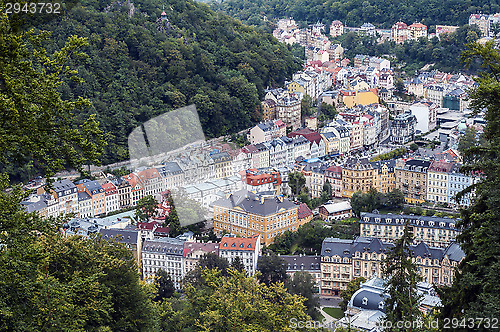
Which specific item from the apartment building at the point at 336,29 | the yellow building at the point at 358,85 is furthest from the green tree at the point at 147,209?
the apartment building at the point at 336,29

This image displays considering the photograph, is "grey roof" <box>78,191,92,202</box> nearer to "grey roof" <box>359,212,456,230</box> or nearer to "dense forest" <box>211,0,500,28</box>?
"grey roof" <box>359,212,456,230</box>

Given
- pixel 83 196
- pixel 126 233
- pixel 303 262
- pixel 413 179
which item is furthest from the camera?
pixel 413 179

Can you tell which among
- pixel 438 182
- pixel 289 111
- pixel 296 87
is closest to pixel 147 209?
pixel 438 182

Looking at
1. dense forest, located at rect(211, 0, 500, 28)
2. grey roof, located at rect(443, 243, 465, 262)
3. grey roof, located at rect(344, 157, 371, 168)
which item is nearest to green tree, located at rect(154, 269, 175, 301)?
grey roof, located at rect(443, 243, 465, 262)

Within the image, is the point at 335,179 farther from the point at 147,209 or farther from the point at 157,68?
the point at 157,68

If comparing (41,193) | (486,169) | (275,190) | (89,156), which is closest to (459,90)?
(275,190)

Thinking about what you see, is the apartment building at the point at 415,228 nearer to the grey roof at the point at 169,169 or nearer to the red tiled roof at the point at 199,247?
the red tiled roof at the point at 199,247
